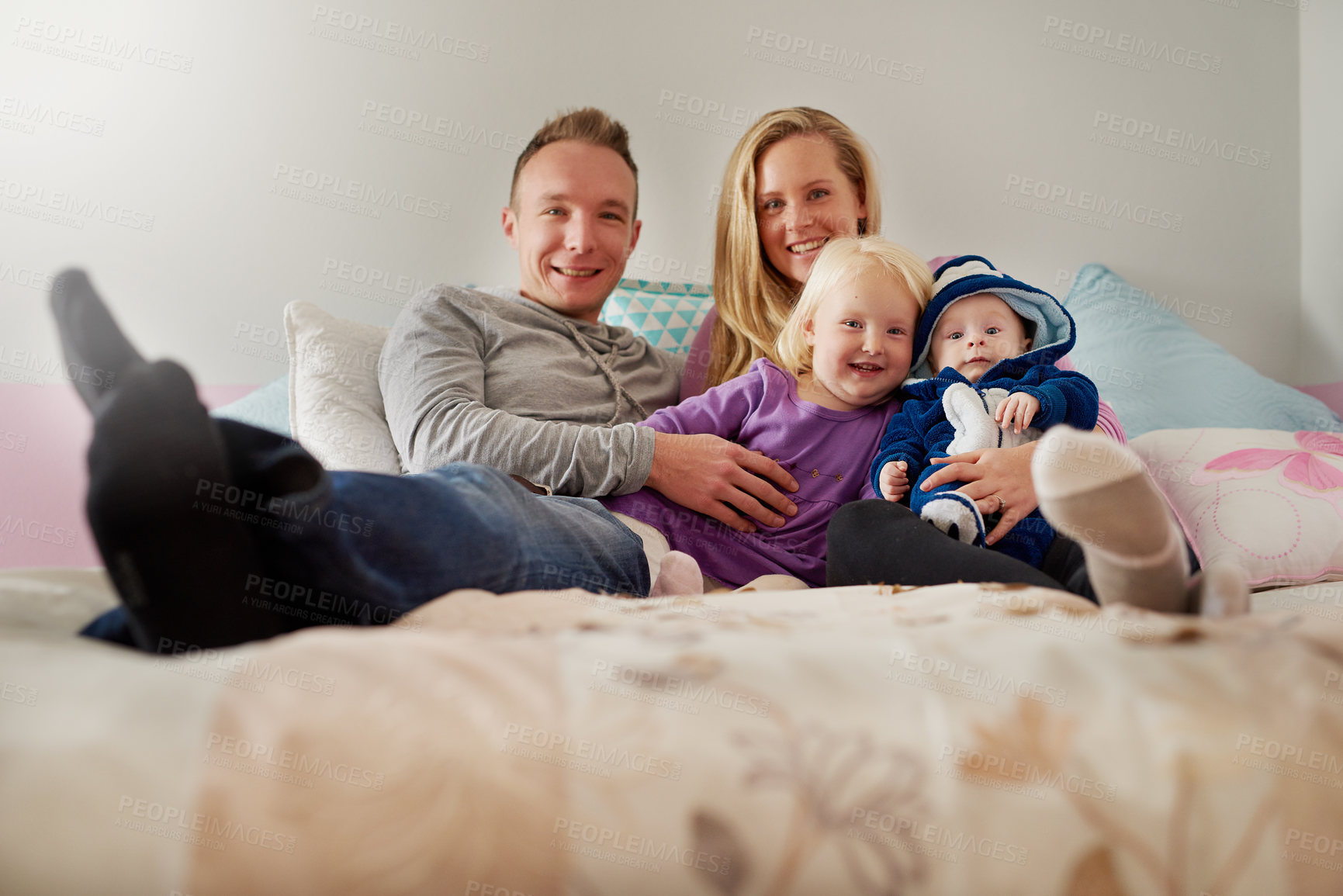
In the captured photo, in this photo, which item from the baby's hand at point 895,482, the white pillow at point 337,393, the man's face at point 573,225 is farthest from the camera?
the man's face at point 573,225

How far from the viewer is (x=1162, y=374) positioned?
177cm

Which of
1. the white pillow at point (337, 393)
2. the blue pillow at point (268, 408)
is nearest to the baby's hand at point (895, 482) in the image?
the white pillow at point (337, 393)

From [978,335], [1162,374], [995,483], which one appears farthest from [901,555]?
[1162,374]

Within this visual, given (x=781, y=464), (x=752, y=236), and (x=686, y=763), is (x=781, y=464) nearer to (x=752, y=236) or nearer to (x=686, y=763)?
(x=752, y=236)

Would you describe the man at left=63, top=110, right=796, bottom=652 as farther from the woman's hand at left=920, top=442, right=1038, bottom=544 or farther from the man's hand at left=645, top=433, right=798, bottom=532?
the woman's hand at left=920, top=442, right=1038, bottom=544

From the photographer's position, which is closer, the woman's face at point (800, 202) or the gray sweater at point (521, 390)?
the gray sweater at point (521, 390)

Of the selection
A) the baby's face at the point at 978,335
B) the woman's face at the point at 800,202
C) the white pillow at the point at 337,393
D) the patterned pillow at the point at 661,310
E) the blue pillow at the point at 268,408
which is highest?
the woman's face at the point at 800,202

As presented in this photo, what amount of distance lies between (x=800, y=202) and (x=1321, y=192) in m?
1.41

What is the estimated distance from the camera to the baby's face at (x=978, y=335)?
1181mm

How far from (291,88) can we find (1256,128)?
2.34 meters

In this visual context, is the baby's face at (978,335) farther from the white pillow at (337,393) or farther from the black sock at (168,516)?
the black sock at (168,516)

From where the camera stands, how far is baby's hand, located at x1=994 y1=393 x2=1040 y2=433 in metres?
1.06

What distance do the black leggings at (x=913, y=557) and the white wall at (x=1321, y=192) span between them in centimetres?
152

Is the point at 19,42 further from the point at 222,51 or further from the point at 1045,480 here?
the point at 1045,480
